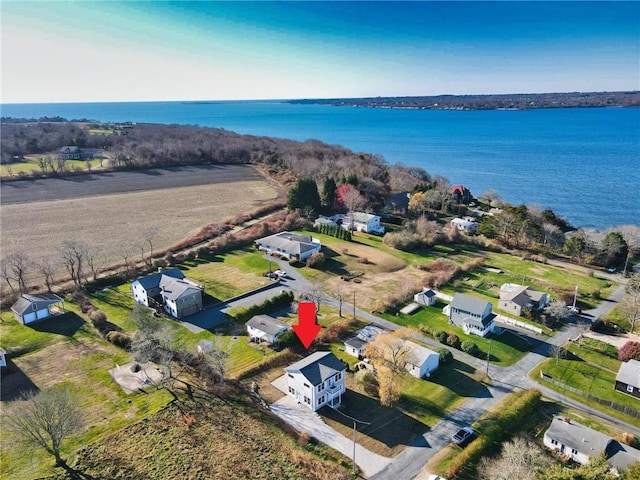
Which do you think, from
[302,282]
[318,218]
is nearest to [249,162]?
[318,218]

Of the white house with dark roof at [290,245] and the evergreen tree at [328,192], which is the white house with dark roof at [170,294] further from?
the evergreen tree at [328,192]

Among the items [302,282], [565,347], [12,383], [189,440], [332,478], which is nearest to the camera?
[332,478]

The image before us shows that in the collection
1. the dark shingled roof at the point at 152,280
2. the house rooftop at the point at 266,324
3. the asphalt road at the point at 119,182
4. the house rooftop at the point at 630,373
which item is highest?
the asphalt road at the point at 119,182

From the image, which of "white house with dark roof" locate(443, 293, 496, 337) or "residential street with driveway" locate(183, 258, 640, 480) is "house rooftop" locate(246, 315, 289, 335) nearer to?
"residential street with driveway" locate(183, 258, 640, 480)

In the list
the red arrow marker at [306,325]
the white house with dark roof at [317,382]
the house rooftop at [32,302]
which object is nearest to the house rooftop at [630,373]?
the white house with dark roof at [317,382]

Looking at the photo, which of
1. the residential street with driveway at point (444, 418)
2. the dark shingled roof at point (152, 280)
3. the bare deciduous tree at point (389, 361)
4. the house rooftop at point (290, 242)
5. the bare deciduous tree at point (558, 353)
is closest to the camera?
the residential street with driveway at point (444, 418)

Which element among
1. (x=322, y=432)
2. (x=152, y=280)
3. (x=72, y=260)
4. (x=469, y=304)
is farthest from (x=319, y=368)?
(x=72, y=260)

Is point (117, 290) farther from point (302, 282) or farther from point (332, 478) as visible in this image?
point (332, 478)
